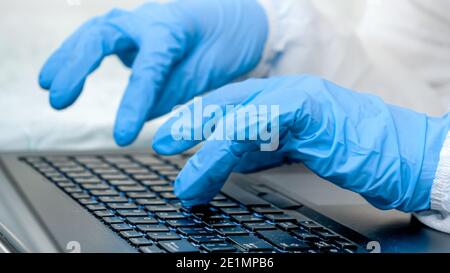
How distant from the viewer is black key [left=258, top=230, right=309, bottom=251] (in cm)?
92

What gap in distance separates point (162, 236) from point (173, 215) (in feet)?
0.37

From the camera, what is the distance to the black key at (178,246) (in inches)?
34.9

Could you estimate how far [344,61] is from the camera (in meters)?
1.69

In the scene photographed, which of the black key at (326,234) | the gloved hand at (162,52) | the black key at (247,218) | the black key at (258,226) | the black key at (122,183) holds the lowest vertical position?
the black key at (326,234)

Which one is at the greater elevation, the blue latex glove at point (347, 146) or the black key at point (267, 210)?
the blue latex glove at point (347, 146)

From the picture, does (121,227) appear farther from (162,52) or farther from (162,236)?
(162,52)

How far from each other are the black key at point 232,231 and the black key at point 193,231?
0.6 inches

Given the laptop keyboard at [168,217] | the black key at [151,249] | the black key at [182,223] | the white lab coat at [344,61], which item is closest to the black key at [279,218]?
the laptop keyboard at [168,217]

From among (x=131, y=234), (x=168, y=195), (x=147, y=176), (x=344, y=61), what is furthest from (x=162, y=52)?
(x=131, y=234)

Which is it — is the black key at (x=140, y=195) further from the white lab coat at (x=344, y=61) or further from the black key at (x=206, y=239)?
the white lab coat at (x=344, y=61)

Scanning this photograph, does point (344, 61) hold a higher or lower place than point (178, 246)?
higher

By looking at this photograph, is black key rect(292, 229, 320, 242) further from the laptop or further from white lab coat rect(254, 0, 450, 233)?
white lab coat rect(254, 0, 450, 233)
